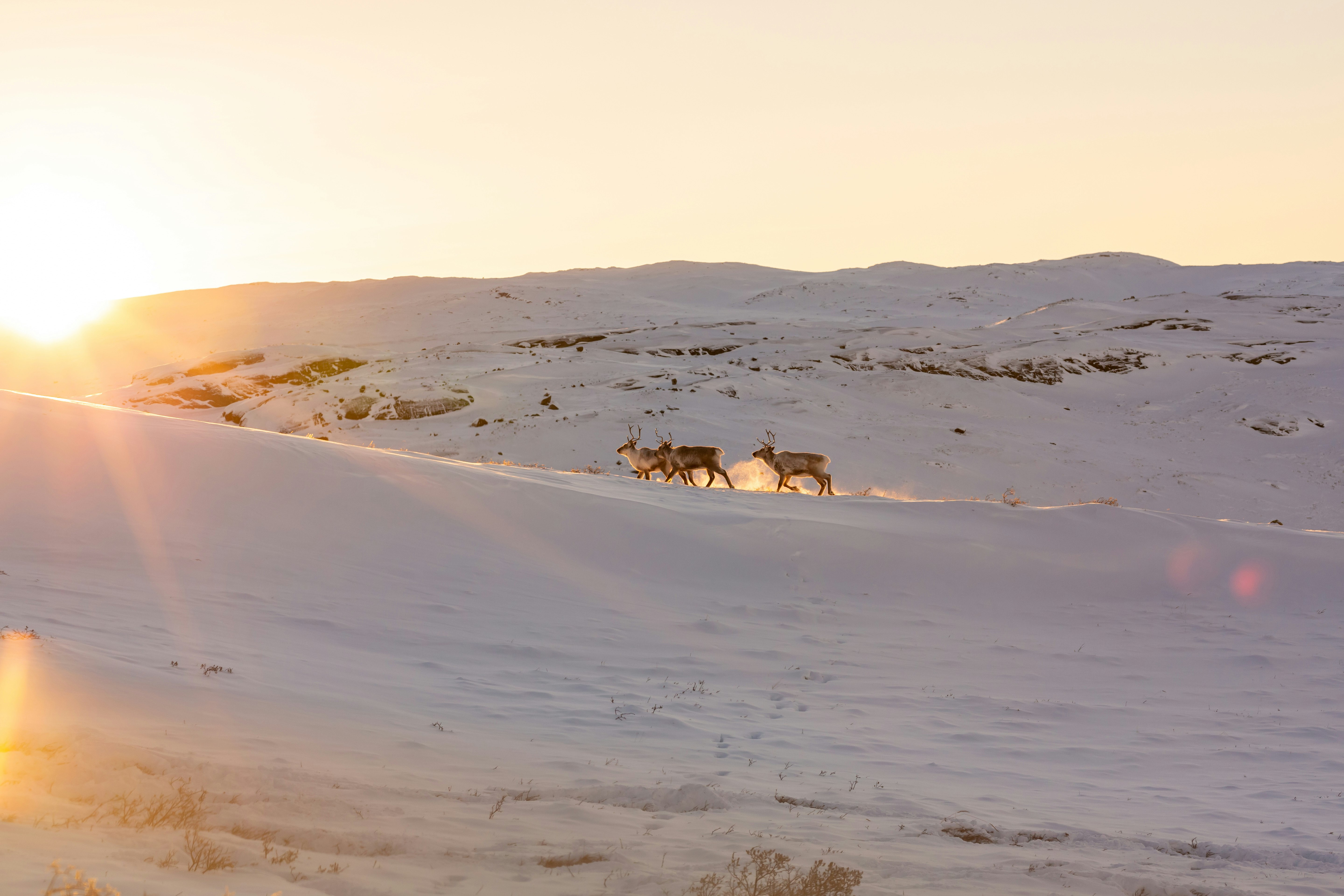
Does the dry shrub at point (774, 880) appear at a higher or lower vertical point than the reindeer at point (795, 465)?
lower

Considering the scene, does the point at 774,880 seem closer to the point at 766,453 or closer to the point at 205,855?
the point at 205,855

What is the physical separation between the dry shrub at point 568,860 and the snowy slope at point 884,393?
19.0m

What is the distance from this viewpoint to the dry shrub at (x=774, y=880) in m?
4.58

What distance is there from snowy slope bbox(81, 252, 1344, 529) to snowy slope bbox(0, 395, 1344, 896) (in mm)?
10211

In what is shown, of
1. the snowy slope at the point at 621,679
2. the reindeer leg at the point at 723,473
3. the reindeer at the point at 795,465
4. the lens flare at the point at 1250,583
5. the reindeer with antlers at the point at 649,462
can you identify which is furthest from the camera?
the reindeer with antlers at the point at 649,462

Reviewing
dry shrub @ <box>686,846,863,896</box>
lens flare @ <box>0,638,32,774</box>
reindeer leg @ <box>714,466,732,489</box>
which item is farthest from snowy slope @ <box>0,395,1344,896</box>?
reindeer leg @ <box>714,466,732,489</box>

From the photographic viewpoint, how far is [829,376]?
43250 mm

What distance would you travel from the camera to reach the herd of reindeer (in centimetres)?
1991

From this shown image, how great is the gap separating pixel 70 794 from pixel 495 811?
2.03m

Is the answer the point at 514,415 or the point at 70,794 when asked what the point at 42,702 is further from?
the point at 514,415

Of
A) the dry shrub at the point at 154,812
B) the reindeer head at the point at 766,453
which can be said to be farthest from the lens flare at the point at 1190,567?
the dry shrub at the point at 154,812

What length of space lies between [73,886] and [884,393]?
126 feet

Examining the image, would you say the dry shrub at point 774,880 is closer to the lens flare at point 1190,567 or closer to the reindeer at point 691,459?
the lens flare at point 1190,567

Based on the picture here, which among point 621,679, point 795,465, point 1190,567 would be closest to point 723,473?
point 795,465
